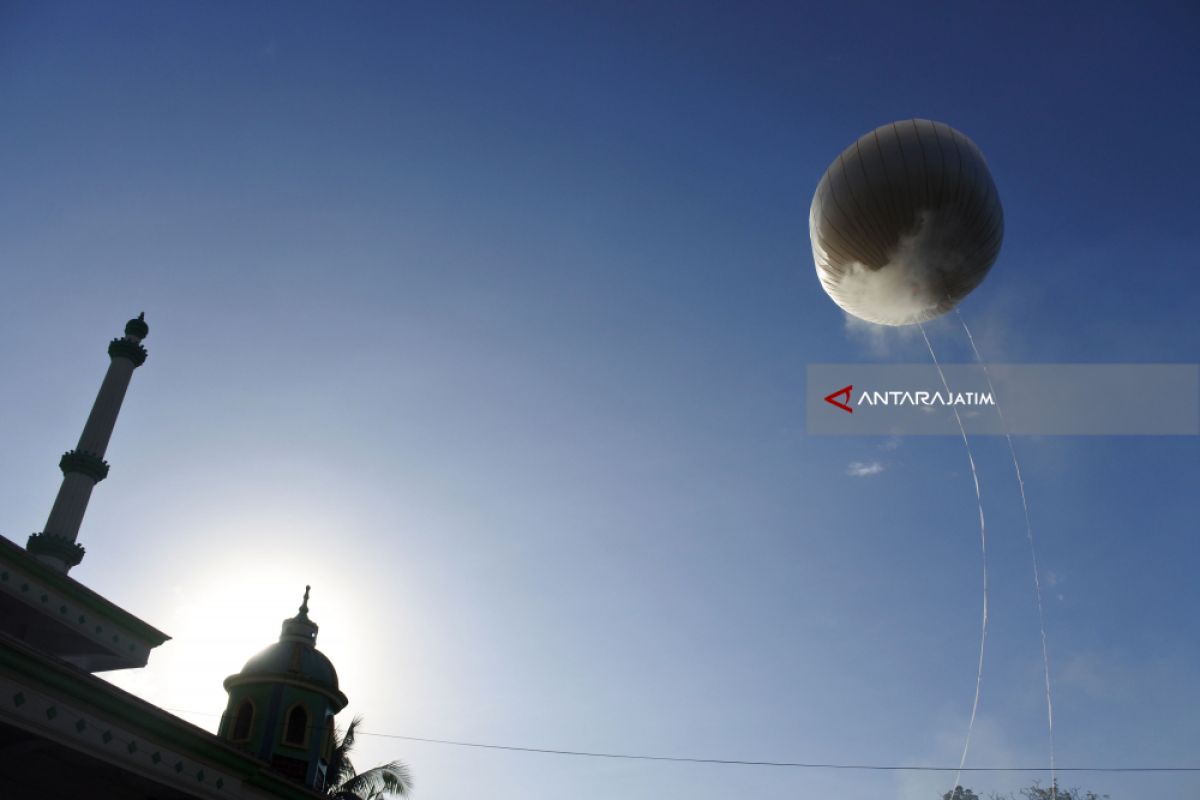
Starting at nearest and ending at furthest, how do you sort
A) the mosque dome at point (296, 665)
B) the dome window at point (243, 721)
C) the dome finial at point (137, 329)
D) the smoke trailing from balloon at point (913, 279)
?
the smoke trailing from balloon at point (913, 279), the dome window at point (243, 721), the mosque dome at point (296, 665), the dome finial at point (137, 329)

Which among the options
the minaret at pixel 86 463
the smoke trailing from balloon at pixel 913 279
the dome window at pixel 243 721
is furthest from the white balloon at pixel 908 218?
the minaret at pixel 86 463

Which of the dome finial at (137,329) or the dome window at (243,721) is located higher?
the dome finial at (137,329)

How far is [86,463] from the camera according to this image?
70.5 ft

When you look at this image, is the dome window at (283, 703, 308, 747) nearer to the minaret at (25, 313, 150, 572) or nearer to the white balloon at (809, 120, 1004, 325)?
the minaret at (25, 313, 150, 572)

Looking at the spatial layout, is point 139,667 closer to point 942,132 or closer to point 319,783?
point 319,783

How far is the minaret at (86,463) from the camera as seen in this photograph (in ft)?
65.5

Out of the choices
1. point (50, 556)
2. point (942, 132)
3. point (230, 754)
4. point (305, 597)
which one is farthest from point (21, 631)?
point (942, 132)

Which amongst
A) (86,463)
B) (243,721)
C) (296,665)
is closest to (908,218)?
(296,665)

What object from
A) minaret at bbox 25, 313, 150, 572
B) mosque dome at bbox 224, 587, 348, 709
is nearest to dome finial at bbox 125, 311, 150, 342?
minaret at bbox 25, 313, 150, 572

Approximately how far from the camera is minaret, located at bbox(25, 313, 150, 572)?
19969mm

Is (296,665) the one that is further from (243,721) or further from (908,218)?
(908,218)

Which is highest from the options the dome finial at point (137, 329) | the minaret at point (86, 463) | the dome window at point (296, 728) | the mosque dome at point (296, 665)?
the dome finial at point (137, 329)

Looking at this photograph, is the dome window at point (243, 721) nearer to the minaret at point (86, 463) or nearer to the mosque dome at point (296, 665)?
the mosque dome at point (296, 665)

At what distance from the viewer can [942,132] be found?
10.3 m
